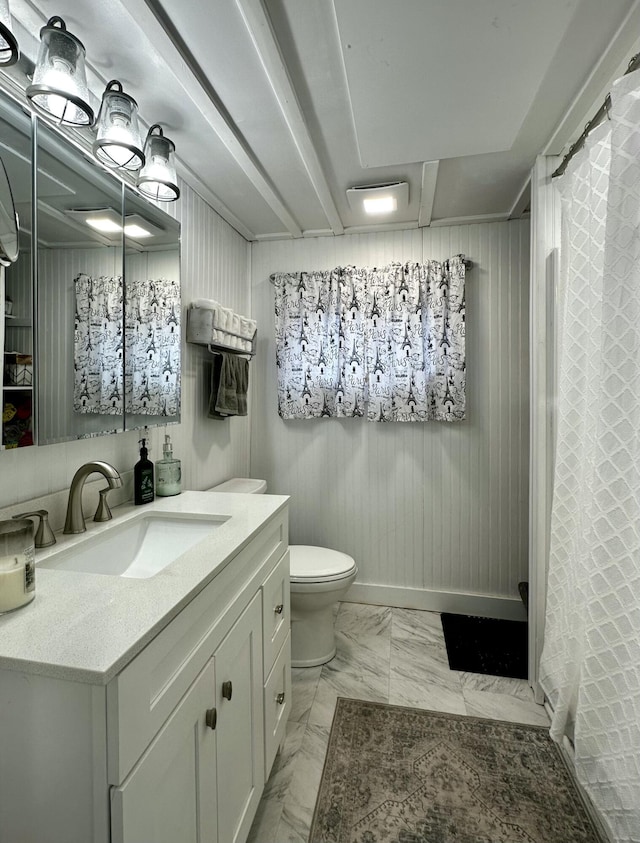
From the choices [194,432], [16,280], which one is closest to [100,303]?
[16,280]

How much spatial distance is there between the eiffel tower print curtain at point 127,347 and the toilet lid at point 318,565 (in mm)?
920

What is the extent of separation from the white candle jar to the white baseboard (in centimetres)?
206

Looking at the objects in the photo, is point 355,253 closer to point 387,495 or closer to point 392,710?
point 387,495

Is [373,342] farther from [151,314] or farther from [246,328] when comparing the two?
[151,314]

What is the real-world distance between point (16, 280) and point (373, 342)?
1770 mm

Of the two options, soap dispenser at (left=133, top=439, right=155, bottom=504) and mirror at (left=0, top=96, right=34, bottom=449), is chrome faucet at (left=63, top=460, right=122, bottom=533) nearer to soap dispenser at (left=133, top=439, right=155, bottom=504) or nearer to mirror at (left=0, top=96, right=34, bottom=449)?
mirror at (left=0, top=96, right=34, bottom=449)

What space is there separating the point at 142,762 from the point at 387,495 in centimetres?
197

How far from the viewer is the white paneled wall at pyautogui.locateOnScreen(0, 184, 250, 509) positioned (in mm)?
1138

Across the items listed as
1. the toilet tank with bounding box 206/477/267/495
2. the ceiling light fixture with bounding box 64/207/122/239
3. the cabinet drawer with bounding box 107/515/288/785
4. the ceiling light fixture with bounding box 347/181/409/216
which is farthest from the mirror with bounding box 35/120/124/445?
the ceiling light fixture with bounding box 347/181/409/216

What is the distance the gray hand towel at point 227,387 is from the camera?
2.04m

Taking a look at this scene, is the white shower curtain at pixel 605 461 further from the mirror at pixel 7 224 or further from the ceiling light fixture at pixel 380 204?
the mirror at pixel 7 224

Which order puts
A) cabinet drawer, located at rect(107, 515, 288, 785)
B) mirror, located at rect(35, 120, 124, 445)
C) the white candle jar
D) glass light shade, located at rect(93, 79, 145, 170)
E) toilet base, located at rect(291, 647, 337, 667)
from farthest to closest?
toilet base, located at rect(291, 647, 337, 667) < glass light shade, located at rect(93, 79, 145, 170) < mirror, located at rect(35, 120, 124, 445) < the white candle jar < cabinet drawer, located at rect(107, 515, 288, 785)

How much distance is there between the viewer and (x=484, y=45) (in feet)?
3.76

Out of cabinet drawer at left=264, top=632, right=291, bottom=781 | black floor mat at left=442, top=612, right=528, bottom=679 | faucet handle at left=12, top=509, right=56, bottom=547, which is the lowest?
black floor mat at left=442, top=612, right=528, bottom=679
